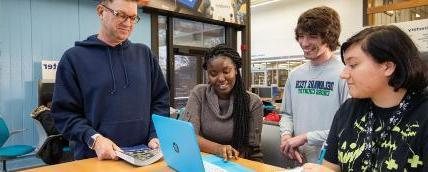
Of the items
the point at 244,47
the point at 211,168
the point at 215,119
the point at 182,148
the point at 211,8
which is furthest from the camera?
the point at 244,47

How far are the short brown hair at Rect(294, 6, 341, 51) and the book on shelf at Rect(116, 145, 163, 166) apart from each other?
0.83 m

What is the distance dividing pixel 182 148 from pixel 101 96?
20.7 inches

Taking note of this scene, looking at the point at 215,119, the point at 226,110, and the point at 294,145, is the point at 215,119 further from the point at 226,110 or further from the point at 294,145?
the point at 294,145

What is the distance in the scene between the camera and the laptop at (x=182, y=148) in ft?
3.15

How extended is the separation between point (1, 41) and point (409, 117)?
412 cm

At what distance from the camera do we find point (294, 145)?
145 centimetres

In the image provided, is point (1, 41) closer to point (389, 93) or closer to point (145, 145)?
point (145, 145)

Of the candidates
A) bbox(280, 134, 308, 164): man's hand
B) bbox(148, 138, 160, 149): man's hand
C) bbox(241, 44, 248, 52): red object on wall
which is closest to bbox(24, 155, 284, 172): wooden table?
bbox(148, 138, 160, 149): man's hand

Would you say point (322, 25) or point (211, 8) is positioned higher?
point (211, 8)

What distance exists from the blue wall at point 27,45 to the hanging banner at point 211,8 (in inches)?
44.6

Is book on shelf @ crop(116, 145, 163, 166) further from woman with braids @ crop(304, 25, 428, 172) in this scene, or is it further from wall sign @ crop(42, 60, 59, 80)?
wall sign @ crop(42, 60, 59, 80)

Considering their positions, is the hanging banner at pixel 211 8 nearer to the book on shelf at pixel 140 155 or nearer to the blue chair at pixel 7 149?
the blue chair at pixel 7 149

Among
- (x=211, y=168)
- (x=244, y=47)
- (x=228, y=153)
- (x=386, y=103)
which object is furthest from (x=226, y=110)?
(x=244, y=47)

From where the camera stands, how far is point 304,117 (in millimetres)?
1559
